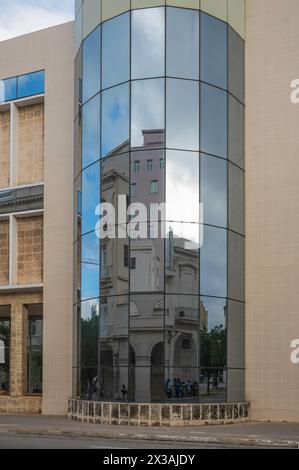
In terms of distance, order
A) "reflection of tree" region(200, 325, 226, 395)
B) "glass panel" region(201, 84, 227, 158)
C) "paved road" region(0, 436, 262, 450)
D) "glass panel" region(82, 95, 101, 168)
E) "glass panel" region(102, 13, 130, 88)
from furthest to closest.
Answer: "glass panel" region(82, 95, 101, 168) < "glass panel" region(102, 13, 130, 88) < "glass panel" region(201, 84, 227, 158) < "reflection of tree" region(200, 325, 226, 395) < "paved road" region(0, 436, 262, 450)

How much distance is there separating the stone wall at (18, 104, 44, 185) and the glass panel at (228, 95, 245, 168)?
820 cm

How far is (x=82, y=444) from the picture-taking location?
59.8 feet

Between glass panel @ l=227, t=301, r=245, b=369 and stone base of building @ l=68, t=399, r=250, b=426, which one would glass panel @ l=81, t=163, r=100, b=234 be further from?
stone base of building @ l=68, t=399, r=250, b=426

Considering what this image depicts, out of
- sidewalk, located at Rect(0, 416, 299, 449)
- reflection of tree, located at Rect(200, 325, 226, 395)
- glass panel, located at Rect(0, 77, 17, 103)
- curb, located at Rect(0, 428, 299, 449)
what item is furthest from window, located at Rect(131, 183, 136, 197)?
glass panel, located at Rect(0, 77, 17, 103)

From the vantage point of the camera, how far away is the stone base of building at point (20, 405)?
93.3 ft

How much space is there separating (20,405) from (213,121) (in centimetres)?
1282

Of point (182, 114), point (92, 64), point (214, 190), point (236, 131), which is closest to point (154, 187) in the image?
point (214, 190)

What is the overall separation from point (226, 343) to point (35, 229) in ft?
31.6

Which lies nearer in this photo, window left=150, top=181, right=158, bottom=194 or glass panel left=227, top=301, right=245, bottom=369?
window left=150, top=181, right=158, bottom=194

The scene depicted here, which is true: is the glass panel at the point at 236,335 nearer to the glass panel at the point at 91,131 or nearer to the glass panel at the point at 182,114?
the glass panel at the point at 182,114

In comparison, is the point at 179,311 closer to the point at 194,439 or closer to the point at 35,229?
the point at 194,439

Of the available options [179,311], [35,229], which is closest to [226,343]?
[179,311]

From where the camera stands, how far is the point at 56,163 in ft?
95.6

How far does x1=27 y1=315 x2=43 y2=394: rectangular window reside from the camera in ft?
94.6
